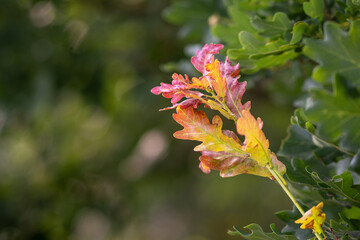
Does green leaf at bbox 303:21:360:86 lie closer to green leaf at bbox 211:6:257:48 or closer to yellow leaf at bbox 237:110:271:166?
yellow leaf at bbox 237:110:271:166

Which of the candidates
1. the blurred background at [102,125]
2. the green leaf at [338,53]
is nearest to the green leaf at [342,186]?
the green leaf at [338,53]

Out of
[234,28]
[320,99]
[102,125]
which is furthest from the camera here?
[102,125]

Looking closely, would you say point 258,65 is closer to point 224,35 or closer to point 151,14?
point 224,35

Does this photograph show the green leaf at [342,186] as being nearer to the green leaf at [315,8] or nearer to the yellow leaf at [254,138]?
the yellow leaf at [254,138]

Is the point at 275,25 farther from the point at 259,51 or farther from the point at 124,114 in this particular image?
the point at 124,114

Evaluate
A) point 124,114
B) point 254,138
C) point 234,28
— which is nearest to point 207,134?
point 254,138

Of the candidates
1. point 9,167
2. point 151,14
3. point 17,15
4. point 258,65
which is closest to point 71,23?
point 17,15

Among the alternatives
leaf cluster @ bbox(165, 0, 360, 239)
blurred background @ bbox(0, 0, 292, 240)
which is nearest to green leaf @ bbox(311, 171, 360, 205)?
leaf cluster @ bbox(165, 0, 360, 239)
